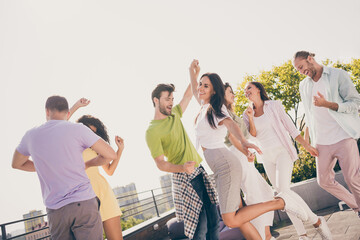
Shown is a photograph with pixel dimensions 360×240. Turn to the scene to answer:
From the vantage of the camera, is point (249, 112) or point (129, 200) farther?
point (129, 200)

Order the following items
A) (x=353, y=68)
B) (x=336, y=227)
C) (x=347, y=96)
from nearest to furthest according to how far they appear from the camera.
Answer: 1. (x=347, y=96)
2. (x=336, y=227)
3. (x=353, y=68)

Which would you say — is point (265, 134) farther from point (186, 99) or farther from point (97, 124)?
point (97, 124)

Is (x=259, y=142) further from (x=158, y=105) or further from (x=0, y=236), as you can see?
(x=0, y=236)

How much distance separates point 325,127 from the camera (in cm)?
341

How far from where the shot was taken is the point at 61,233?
6.67ft

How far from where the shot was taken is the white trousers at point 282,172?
122 inches

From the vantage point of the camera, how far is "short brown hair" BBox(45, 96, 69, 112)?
233 centimetres

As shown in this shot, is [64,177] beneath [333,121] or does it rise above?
above

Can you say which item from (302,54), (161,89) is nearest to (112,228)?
(161,89)

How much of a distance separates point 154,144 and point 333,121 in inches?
89.5

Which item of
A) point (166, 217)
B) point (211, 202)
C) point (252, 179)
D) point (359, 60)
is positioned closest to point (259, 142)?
point (252, 179)

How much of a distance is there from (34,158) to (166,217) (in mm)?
5300

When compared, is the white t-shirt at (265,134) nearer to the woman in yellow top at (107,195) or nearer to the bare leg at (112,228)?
the woman in yellow top at (107,195)

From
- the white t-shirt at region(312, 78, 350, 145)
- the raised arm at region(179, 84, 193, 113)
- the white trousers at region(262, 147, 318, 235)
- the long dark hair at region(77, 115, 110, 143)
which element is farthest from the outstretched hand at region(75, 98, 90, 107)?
the white t-shirt at region(312, 78, 350, 145)
